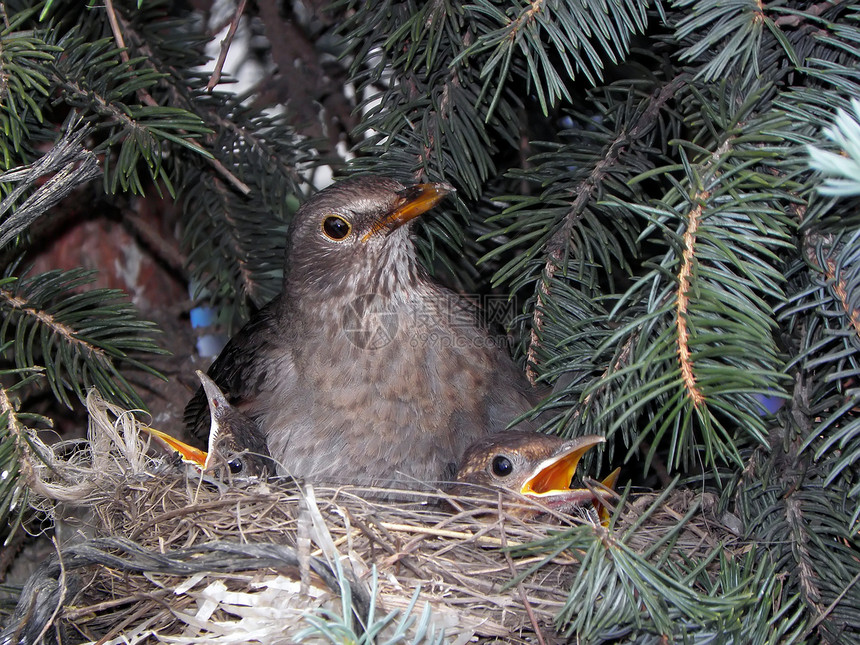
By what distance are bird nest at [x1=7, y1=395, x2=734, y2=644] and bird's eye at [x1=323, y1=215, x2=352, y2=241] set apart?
76 cm

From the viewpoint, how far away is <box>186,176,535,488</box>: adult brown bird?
2.03 meters

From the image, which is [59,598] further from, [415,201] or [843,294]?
[843,294]

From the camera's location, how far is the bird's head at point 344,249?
2125mm

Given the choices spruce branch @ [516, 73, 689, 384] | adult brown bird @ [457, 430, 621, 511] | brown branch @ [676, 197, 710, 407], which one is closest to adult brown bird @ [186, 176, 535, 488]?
adult brown bird @ [457, 430, 621, 511]

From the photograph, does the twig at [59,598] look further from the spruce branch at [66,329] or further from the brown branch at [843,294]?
the brown branch at [843,294]

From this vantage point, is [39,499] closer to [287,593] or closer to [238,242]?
[287,593]

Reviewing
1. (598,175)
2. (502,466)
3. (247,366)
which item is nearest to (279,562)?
(502,466)

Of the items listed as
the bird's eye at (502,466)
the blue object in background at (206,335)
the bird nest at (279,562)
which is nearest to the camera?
the bird nest at (279,562)

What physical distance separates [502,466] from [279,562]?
778 millimetres

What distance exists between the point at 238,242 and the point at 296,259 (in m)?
0.19

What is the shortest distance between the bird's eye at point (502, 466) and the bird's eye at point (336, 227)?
0.80 metres

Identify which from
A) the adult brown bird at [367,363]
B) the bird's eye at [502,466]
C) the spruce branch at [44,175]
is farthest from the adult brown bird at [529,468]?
the spruce branch at [44,175]

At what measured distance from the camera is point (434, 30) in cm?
159

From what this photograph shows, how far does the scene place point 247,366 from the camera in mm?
2330
